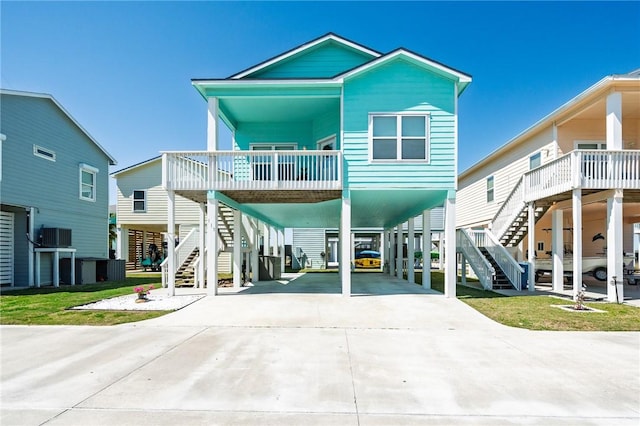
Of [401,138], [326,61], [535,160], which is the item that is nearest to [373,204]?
[401,138]

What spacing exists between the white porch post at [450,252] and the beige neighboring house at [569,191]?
3.44 meters

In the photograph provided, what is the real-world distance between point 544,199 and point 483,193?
343 inches

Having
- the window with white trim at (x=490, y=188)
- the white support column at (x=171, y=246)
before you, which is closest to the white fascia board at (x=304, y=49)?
the white support column at (x=171, y=246)

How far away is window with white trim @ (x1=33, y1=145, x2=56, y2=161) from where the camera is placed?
538 inches

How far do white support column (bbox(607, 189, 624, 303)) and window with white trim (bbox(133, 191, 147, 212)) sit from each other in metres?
22.9

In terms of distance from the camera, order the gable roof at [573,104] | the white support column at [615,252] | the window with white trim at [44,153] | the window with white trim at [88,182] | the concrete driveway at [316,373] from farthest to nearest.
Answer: the window with white trim at [88,182] < the window with white trim at [44,153] < the gable roof at [573,104] < the white support column at [615,252] < the concrete driveway at [316,373]

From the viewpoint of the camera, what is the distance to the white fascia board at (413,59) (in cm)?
1062

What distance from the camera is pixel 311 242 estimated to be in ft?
91.1

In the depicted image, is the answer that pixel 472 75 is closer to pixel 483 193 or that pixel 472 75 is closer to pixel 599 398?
pixel 599 398

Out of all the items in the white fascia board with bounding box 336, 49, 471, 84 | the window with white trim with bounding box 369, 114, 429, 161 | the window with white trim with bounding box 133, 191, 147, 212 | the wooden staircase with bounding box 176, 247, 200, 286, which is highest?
the white fascia board with bounding box 336, 49, 471, 84

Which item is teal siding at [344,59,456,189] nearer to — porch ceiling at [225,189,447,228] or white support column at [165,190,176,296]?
porch ceiling at [225,189,447,228]

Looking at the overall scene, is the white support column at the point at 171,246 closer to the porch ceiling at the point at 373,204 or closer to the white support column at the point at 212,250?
the white support column at the point at 212,250

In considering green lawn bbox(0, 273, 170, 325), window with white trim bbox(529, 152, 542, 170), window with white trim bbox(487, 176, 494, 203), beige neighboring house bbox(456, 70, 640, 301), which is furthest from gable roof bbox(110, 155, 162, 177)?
window with white trim bbox(529, 152, 542, 170)

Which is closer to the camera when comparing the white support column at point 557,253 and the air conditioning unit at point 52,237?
the white support column at point 557,253
